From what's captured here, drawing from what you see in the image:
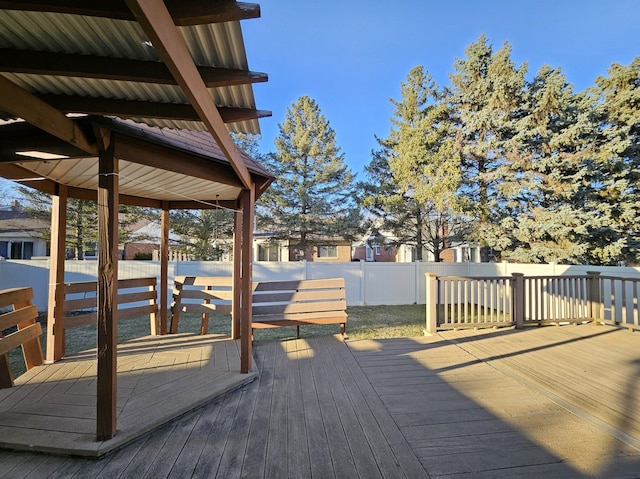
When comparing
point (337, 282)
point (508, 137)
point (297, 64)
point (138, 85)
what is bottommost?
point (337, 282)

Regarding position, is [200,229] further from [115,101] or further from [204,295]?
[115,101]

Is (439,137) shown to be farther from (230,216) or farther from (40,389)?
(40,389)

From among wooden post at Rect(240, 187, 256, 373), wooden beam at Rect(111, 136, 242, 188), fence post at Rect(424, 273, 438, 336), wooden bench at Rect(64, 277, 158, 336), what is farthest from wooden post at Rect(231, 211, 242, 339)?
fence post at Rect(424, 273, 438, 336)

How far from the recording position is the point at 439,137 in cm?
1127

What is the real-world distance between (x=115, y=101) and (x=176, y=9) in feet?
4.14

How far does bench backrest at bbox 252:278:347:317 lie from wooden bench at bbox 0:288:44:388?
2532 millimetres

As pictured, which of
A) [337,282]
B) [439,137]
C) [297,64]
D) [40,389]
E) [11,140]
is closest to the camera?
[11,140]

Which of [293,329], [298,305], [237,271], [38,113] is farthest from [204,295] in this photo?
[38,113]

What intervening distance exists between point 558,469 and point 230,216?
12.6 m

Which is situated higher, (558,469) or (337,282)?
(337,282)

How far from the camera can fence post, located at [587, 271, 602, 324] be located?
5.70m

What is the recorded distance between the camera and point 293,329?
6.70 meters

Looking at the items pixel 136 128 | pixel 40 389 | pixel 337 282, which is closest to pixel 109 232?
pixel 136 128

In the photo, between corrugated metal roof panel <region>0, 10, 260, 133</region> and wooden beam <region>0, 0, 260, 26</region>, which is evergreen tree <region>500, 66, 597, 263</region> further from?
wooden beam <region>0, 0, 260, 26</region>
